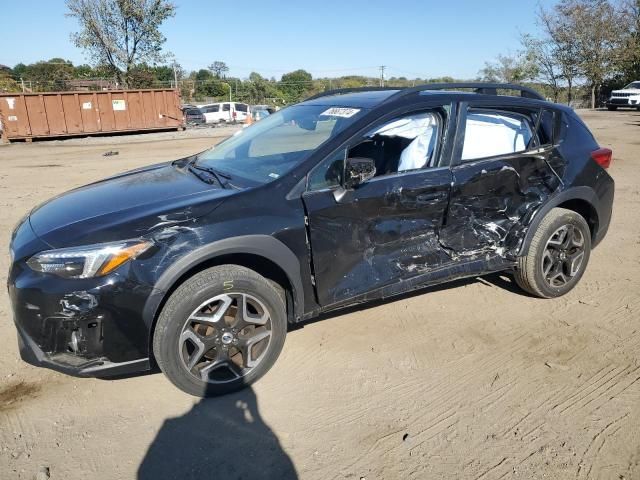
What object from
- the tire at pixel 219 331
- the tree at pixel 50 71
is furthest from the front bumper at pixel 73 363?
the tree at pixel 50 71

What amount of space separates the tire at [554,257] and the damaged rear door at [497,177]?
0.17 meters

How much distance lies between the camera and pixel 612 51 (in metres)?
34.0

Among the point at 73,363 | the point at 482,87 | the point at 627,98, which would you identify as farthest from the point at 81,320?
the point at 627,98

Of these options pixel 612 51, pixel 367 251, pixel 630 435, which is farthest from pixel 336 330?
pixel 612 51

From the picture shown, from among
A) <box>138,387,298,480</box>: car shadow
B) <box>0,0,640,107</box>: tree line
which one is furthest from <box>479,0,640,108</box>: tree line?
<box>138,387,298,480</box>: car shadow

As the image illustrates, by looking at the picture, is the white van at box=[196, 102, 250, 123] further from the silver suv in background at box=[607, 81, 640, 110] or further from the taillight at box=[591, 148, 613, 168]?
the taillight at box=[591, 148, 613, 168]

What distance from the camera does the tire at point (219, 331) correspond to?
2.79m

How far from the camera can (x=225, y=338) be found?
9.80ft

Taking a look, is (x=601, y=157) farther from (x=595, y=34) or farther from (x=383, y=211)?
(x=595, y=34)

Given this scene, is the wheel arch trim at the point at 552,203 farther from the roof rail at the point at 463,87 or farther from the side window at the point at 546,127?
the roof rail at the point at 463,87

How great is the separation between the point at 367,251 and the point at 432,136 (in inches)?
40.9

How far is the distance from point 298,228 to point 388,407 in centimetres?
117

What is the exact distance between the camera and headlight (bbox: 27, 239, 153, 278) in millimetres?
2635

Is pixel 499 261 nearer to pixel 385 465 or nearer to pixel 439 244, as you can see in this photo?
pixel 439 244
